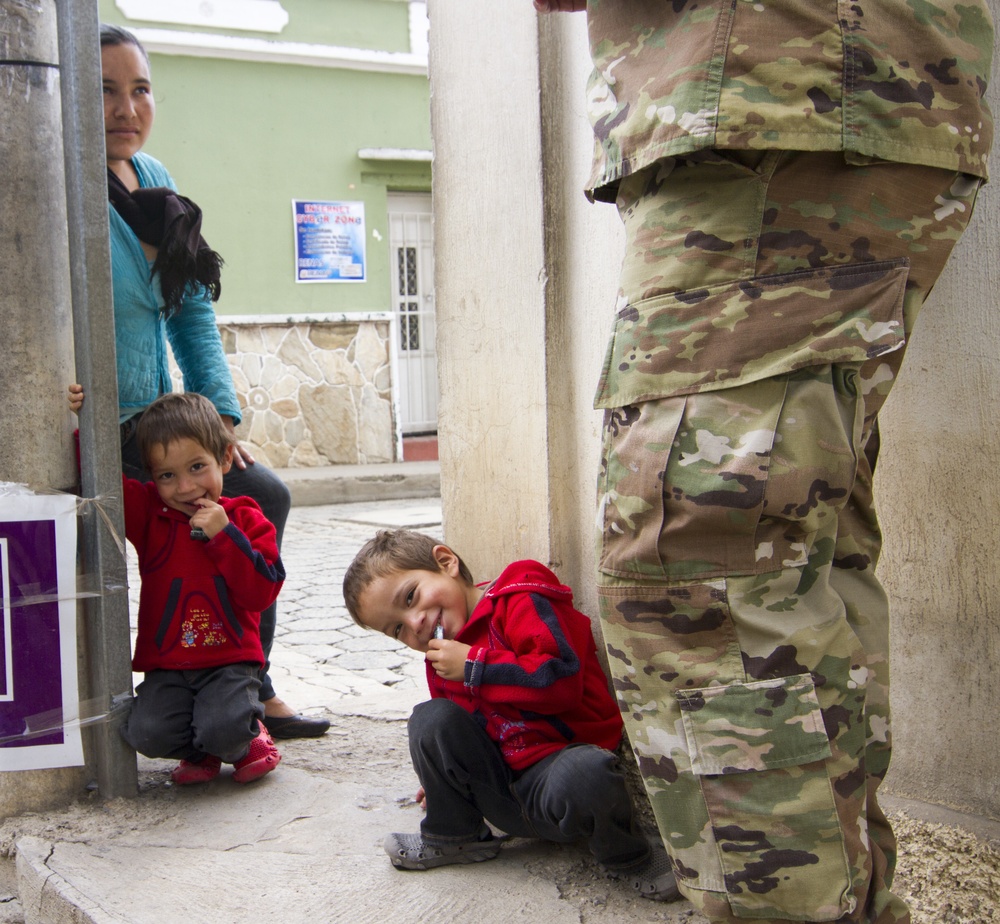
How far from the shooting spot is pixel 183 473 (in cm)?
253

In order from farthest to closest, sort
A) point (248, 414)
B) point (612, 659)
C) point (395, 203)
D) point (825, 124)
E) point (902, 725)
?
point (395, 203), point (248, 414), point (902, 725), point (612, 659), point (825, 124)

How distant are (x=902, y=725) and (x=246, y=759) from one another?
1.38 meters

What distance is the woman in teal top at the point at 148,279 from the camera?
8.75 feet

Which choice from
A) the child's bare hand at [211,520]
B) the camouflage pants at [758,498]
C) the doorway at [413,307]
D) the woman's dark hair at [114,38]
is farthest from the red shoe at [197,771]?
the doorway at [413,307]

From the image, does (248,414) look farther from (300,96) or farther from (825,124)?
(825,124)

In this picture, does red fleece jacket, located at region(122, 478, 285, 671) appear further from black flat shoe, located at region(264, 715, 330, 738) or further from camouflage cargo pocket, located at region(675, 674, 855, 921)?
camouflage cargo pocket, located at region(675, 674, 855, 921)

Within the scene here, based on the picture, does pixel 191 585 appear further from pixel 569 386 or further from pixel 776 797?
pixel 776 797

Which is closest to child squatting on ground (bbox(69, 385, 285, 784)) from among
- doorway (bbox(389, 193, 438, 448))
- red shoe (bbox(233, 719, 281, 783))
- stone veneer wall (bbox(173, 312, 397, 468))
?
red shoe (bbox(233, 719, 281, 783))

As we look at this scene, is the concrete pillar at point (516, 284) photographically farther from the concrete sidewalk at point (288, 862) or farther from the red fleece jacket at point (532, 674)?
the concrete sidewalk at point (288, 862)

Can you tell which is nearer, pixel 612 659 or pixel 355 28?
pixel 612 659

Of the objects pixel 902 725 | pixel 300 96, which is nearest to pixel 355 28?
pixel 300 96

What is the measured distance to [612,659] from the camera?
A: 1.55 metres

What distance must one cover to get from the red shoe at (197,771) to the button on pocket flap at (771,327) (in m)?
1.53

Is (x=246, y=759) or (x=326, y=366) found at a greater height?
(x=326, y=366)
